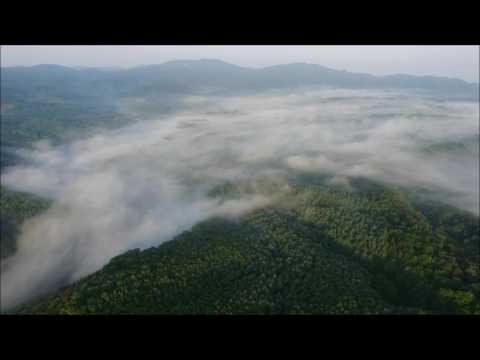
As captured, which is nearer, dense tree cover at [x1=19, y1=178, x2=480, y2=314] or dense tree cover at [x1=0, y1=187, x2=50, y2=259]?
dense tree cover at [x1=19, y1=178, x2=480, y2=314]

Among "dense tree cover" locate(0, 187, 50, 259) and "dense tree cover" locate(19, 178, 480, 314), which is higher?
"dense tree cover" locate(19, 178, 480, 314)

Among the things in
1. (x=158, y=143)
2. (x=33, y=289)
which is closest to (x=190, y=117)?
(x=158, y=143)

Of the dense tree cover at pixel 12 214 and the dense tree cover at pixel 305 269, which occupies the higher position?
the dense tree cover at pixel 305 269

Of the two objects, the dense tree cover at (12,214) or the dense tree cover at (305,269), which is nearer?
the dense tree cover at (305,269)

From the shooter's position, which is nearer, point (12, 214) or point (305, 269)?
point (305, 269)
